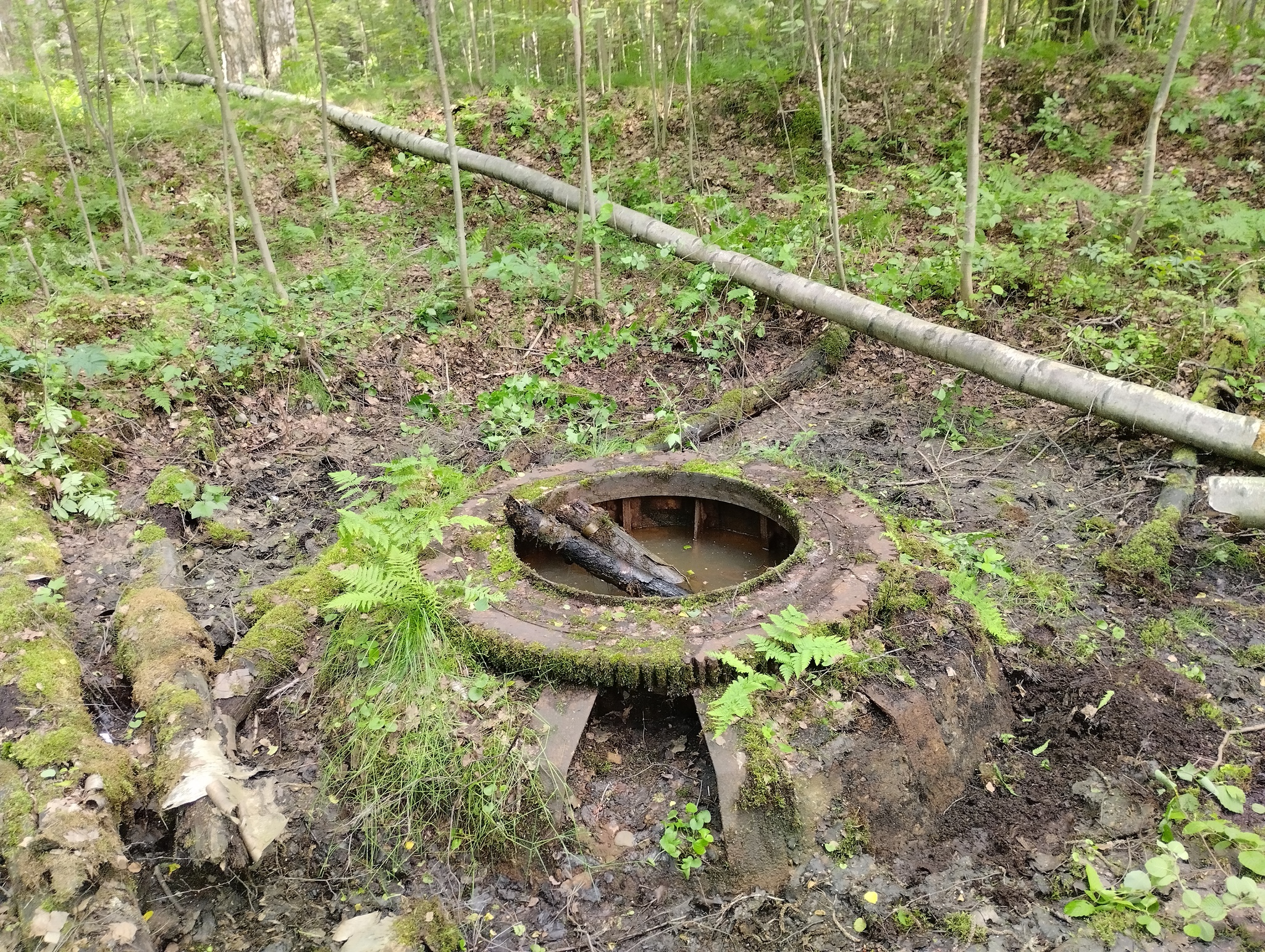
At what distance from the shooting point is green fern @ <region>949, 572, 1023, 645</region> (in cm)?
352

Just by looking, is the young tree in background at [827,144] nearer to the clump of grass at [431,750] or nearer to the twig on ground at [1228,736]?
the twig on ground at [1228,736]

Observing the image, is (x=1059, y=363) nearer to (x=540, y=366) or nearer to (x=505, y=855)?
(x=540, y=366)

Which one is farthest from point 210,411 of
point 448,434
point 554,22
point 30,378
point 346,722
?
point 554,22

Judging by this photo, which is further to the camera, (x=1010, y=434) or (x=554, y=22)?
(x=554, y=22)

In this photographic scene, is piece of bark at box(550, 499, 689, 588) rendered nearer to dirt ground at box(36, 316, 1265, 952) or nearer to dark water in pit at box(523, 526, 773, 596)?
dark water in pit at box(523, 526, 773, 596)

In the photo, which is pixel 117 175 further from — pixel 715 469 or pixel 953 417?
pixel 953 417

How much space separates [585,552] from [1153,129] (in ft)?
21.3

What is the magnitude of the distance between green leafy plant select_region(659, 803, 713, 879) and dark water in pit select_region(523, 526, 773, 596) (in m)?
1.61

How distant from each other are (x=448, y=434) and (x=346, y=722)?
3627mm

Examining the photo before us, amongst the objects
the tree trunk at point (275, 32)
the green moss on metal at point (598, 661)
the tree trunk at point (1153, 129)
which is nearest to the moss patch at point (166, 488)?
the green moss on metal at point (598, 661)

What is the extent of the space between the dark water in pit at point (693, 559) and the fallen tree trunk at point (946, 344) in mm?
2822

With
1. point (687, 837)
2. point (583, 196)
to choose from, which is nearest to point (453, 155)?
→ point (583, 196)

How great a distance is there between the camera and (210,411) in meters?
6.34

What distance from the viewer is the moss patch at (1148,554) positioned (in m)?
4.53
